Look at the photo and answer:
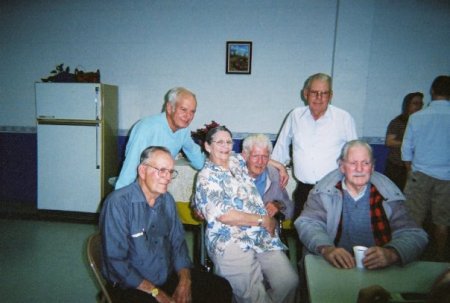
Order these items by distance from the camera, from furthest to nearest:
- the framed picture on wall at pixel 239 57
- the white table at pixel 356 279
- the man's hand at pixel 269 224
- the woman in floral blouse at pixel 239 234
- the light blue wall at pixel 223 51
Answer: the framed picture on wall at pixel 239 57, the light blue wall at pixel 223 51, the man's hand at pixel 269 224, the woman in floral blouse at pixel 239 234, the white table at pixel 356 279

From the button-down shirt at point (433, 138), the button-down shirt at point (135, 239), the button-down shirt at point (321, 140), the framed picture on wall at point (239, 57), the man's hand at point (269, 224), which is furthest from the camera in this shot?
the framed picture on wall at point (239, 57)

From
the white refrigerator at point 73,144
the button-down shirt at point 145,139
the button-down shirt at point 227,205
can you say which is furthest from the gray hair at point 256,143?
the white refrigerator at point 73,144

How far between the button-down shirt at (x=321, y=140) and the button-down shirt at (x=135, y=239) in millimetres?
1277

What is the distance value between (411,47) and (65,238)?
4.82 m

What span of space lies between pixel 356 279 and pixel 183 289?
2.94 feet

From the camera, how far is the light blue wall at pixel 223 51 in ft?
12.8

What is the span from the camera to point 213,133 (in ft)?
6.77

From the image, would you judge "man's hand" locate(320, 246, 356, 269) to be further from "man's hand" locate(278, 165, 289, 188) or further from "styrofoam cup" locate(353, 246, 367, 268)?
"man's hand" locate(278, 165, 289, 188)

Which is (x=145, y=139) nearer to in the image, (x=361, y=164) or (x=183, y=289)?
(x=183, y=289)

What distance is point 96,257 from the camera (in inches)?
59.9

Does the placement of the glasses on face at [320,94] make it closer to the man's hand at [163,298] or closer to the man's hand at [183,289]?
the man's hand at [183,289]

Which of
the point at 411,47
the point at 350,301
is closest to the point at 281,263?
the point at 350,301

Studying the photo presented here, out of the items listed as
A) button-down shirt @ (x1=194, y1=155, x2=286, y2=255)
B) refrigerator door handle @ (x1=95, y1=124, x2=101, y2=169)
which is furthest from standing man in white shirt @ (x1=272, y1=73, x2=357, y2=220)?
refrigerator door handle @ (x1=95, y1=124, x2=101, y2=169)

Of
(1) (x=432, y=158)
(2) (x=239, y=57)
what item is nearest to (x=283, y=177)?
(1) (x=432, y=158)
